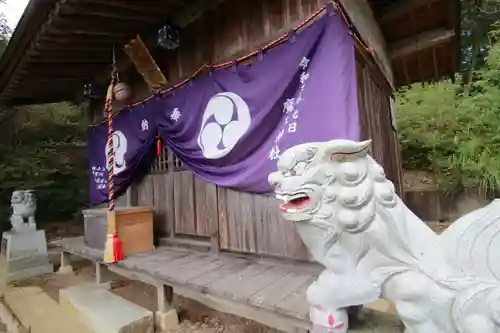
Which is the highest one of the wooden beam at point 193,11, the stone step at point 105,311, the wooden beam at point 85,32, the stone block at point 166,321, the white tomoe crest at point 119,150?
the wooden beam at point 193,11

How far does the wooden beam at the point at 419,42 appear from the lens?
4.82 metres

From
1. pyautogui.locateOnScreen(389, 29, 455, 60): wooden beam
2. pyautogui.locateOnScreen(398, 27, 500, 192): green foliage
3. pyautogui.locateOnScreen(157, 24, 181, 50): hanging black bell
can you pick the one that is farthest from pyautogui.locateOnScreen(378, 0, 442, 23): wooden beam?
pyautogui.locateOnScreen(157, 24, 181, 50): hanging black bell

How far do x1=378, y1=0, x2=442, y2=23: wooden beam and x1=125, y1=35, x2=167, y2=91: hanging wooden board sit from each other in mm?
3201

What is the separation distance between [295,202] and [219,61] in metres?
2.90

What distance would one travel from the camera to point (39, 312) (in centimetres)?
445

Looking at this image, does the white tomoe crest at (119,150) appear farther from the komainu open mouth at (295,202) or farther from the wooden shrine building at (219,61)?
the komainu open mouth at (295,202)

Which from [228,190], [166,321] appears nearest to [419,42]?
[228,190]

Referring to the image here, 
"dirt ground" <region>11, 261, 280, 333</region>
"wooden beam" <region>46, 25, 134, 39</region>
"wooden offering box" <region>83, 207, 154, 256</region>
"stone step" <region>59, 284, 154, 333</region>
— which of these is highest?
"wooden beam" <region>46, 25, 134, 39</region>

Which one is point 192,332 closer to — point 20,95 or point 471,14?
point 20,95

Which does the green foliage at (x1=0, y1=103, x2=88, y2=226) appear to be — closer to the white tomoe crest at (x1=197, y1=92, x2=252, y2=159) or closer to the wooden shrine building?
the wooden shrine building

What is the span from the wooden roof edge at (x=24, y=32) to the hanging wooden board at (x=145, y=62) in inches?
44.7

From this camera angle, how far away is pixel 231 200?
424cm

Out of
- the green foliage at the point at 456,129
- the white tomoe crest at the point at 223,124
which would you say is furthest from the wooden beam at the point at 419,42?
the white tomoe crest at the point at 223,124

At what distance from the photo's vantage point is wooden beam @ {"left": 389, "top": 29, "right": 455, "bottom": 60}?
190 inches
